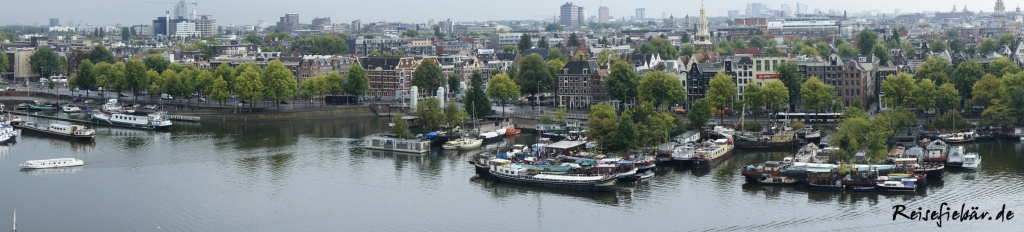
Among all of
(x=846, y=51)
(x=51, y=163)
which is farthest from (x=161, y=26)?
(x=51, y=163)

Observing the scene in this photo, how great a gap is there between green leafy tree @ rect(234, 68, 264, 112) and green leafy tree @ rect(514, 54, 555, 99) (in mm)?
8320

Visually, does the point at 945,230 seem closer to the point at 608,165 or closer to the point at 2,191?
the point at 608,165

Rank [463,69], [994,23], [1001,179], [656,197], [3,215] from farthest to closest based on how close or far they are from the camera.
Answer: [994,23], [463,69], [1001,179], [656,197], [3,215]

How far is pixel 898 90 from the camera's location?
3722 cm

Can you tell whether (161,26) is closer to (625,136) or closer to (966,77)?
(966,77)

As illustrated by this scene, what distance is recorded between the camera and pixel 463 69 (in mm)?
52000

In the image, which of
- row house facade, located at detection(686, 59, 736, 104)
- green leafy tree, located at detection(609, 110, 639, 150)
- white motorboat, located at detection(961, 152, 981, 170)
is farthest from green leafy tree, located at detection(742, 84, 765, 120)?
white motorboat, located at detection(961, 152, 981, 170)

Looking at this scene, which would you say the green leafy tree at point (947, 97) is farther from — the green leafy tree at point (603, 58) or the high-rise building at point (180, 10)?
the high-rise building at point (180, 10)

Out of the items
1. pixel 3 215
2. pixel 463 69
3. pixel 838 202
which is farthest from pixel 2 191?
pixel 463 69

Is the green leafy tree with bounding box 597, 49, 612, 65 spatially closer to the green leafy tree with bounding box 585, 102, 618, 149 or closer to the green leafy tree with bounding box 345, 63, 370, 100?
the green leafy tree with bounding box 345, 63, 370, 100

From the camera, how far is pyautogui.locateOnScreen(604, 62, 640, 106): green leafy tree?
1582 inches

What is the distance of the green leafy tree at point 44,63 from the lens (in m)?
58.6

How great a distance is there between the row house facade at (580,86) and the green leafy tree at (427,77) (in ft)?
16.7

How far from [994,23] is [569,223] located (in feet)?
318
